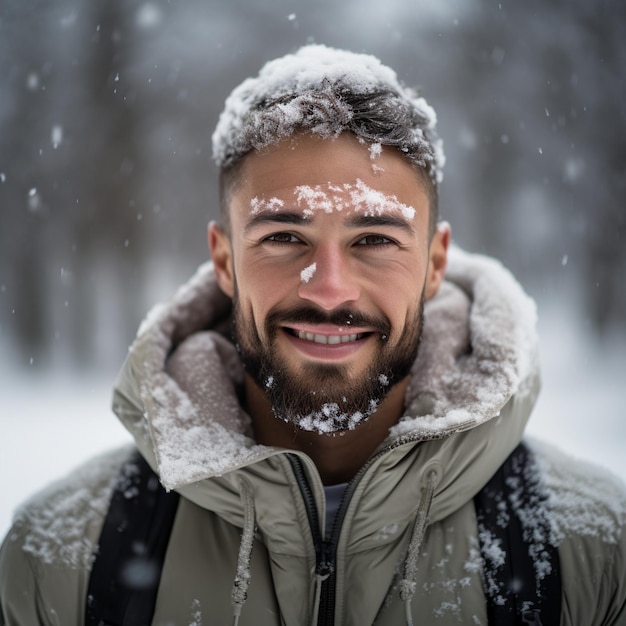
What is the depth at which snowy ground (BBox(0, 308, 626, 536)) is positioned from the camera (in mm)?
4402

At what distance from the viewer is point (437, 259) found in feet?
6.44

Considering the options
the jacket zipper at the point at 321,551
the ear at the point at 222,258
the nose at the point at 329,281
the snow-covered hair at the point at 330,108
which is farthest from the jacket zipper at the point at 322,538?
the snow-covered hair at the point at 330,108

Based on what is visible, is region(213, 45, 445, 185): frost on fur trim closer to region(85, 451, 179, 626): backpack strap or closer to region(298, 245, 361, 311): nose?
region(298, 245, 361, 311): nose

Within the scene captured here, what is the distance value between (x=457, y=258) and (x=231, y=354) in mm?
1016

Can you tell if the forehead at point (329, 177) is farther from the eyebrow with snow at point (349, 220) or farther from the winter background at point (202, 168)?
the winter background at point (202, 168)

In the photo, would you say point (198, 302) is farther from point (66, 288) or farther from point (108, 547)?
point (66, 288)

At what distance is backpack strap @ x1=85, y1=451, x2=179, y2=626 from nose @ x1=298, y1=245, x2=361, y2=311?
82 centimetres

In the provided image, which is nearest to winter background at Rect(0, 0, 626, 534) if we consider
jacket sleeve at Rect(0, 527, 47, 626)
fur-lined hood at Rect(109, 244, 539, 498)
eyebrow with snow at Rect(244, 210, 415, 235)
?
jacket sleeve at Rect(0, 527, 47, 626)

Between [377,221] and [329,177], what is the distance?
20 centimetres

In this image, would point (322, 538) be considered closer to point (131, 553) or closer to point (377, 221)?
point (131, 553)

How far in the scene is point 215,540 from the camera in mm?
1611

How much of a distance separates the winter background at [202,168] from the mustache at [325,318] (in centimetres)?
335

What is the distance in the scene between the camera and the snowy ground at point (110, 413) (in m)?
4.40

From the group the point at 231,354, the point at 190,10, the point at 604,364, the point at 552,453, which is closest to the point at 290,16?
the point at 190,10
